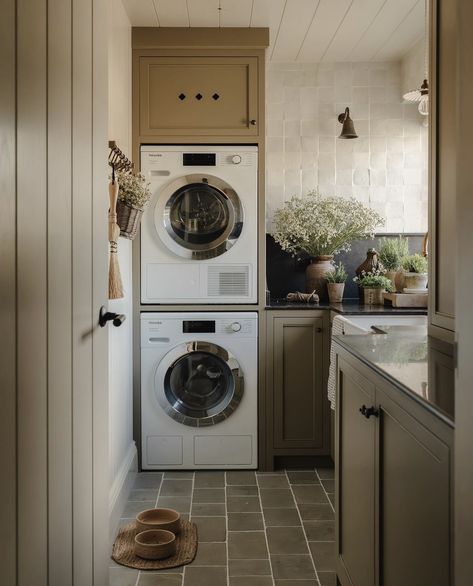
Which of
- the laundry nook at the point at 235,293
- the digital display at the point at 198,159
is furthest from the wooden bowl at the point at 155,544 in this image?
the digital display at the point at 198,159

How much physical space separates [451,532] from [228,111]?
3064 mm

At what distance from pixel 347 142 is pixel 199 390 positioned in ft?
6.47

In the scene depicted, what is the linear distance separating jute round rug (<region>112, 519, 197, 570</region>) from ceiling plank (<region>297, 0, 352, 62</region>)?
109 inches

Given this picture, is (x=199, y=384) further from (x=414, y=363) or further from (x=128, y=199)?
(x=414, y=363)

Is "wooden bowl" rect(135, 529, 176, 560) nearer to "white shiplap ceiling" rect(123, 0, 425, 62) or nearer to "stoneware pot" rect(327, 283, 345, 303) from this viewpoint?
"stoneware pot" rect(327, 283, 345, 303)

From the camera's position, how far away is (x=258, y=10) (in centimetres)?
342

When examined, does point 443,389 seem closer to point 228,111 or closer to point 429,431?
point 429,431

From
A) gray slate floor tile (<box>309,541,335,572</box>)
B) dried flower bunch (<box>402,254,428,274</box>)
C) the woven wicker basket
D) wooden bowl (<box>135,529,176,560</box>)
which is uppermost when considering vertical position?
the woven wicker basket

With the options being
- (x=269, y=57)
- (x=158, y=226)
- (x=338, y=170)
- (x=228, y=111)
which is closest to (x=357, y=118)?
(x=338, y=170)

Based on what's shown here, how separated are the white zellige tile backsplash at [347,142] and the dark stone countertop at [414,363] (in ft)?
6.85

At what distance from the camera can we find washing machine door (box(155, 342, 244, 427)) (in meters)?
3.69

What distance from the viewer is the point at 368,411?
1.64 m

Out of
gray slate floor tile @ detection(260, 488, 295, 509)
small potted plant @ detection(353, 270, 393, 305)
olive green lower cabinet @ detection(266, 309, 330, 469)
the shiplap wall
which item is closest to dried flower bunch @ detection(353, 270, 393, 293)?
small potted plant @ detection(353, 270, 393, 305)

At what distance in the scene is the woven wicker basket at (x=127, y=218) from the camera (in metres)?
2.97
